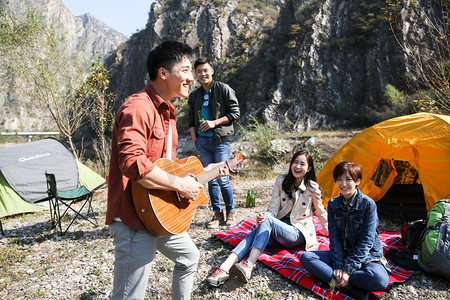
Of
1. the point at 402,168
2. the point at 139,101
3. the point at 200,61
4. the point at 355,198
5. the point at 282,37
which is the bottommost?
the point at 402,168

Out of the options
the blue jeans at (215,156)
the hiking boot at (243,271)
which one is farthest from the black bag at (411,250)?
the blue jeans at (215,156)

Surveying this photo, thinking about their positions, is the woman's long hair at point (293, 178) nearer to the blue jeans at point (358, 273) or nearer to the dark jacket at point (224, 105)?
the blue jeans at point (358, 273)

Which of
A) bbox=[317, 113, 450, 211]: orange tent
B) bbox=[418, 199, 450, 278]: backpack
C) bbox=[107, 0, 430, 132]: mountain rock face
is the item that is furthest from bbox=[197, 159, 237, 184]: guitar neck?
bbox=[107, 0, 430, 132]: mountain rock face

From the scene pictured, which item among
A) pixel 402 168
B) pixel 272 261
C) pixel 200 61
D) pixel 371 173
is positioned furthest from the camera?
pixel 402 168

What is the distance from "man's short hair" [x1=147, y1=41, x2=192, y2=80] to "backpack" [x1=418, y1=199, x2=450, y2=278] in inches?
122

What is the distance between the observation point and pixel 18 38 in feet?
35.4

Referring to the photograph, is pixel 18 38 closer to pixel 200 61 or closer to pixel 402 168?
pixel 200 61

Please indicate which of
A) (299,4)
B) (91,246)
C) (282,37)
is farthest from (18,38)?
(299,4)

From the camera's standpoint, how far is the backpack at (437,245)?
3.00 meters

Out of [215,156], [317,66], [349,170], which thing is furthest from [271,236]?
[317,66]

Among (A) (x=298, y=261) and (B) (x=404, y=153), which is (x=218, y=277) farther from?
(B) (x=404, y=153)

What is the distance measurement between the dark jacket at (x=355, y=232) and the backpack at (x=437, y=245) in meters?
0.59

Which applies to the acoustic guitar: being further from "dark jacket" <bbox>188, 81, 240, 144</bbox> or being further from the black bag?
the black bag

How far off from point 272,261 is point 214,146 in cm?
165
